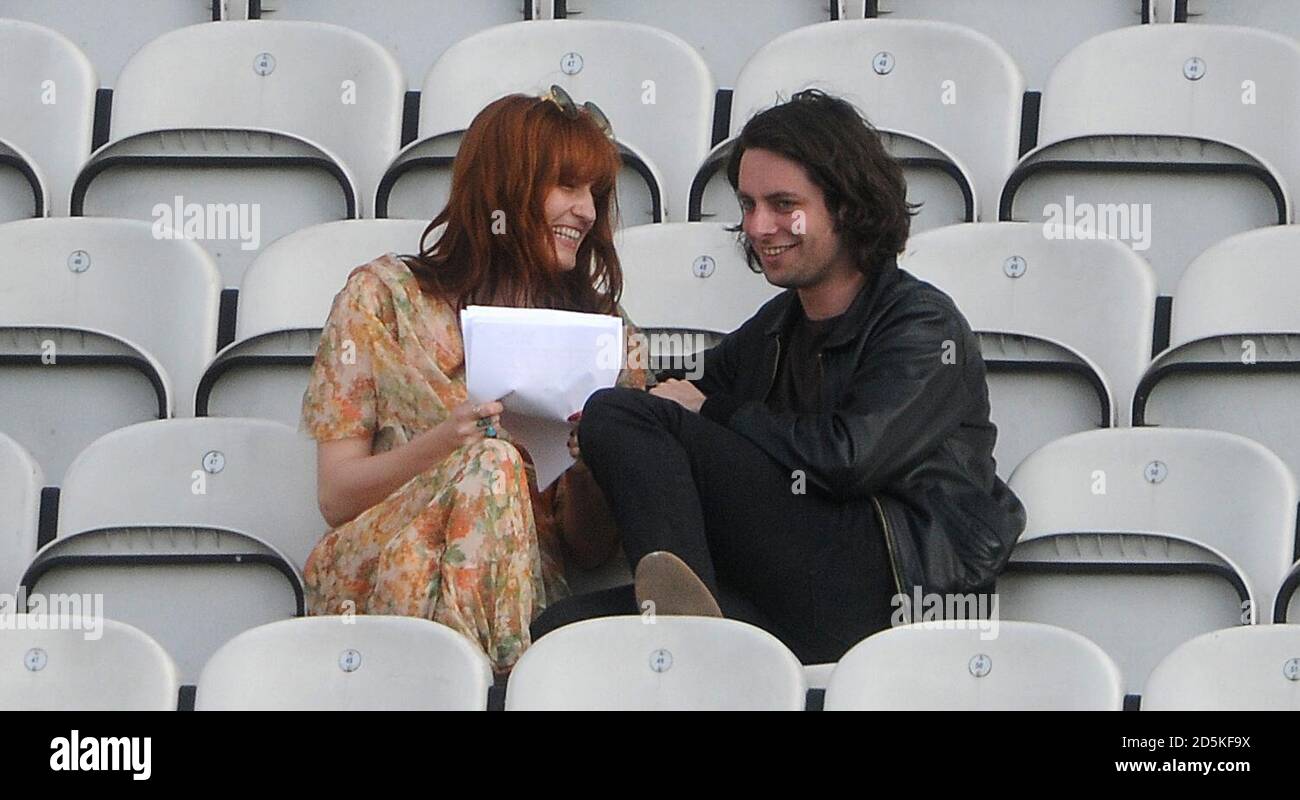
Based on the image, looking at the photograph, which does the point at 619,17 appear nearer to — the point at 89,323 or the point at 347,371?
the point at 89,323

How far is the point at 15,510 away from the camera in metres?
2.91

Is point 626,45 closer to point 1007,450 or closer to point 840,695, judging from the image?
point 1007,450

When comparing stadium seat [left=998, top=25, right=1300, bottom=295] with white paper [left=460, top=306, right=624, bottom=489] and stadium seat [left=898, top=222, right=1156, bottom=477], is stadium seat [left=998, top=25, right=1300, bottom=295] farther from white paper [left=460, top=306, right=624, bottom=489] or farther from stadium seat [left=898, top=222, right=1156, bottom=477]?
white paper [left=460, top=306, right=624, bottom=489]

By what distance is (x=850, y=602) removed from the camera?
2561 millimetres

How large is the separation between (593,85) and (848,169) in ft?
3.56

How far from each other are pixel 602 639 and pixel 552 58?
170 cm

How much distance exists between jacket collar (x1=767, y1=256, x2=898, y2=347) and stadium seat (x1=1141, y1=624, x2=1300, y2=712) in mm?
608

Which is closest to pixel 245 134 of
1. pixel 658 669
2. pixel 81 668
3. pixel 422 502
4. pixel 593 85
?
pixel 593 85

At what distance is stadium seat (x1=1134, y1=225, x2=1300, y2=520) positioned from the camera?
304 centimetres

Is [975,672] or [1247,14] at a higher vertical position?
[1247,14]

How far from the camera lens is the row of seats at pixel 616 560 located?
269 cm

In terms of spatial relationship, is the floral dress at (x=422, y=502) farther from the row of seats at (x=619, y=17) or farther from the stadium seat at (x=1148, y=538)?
the row of seats at (x=619, y=17)

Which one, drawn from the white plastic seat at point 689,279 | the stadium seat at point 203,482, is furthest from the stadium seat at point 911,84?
the stadium seat at point 203,482

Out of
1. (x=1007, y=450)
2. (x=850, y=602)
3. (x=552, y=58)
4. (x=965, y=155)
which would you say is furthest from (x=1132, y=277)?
(x=552, y=58)
